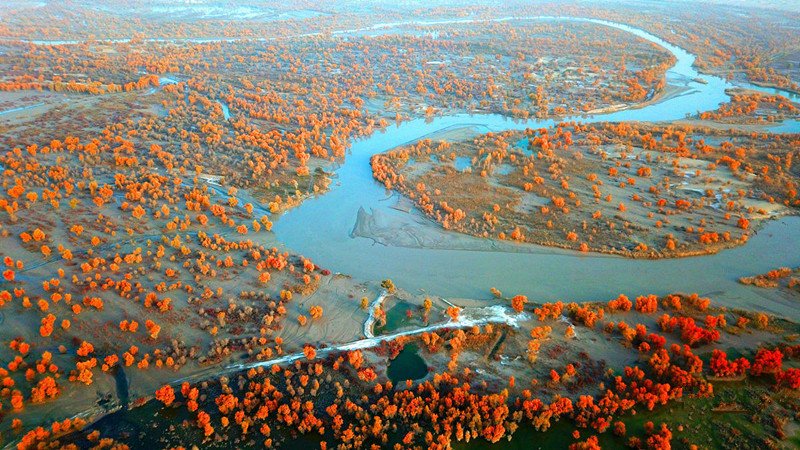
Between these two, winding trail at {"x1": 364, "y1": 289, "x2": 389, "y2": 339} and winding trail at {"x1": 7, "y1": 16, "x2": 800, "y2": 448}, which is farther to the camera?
winding trail at {"x1": 7, "y1": 16, "x2": 800, "y2": 448}

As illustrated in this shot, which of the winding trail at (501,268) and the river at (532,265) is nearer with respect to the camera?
the winding trail at (501,268)

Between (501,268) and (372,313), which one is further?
(501,268)

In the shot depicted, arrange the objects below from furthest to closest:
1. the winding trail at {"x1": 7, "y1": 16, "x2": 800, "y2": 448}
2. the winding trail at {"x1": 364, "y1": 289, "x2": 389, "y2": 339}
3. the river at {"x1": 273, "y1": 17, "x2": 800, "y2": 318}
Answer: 1. the river at {"x1": 273, "y1": 17, "x2": 800, "y2": 318}
2. the winding trail at {"x1": 7, "y1": 16, "x2": 800, "y2": 448}
3. the winding trail at {"x1": 364, "y1": 289, "x2": 389, "y2": 339}

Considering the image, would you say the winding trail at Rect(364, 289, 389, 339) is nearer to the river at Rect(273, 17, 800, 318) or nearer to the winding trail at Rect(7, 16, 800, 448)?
the winding trail at Rect(7, 16, 800, 448)

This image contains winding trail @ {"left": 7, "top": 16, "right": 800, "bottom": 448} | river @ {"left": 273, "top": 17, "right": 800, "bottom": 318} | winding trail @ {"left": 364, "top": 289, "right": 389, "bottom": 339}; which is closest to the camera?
winding trail @ {"left": 364, "top": 289, "right": 389, "bottom": 339}

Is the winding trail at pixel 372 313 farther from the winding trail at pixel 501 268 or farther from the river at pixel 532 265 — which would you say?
the river at pixel 532 265

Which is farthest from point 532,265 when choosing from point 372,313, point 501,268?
point 372,313

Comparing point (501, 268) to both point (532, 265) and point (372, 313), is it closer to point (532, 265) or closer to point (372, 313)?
point (532, 265)

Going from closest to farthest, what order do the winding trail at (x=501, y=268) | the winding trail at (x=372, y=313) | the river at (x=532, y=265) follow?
the winding trail at (x=372, y=313) < the winding trail at (x=501, y=268) < the river at (x=532, y=265)

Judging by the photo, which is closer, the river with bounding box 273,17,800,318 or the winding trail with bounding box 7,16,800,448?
the winding trail with bounding box 7,16,800,448

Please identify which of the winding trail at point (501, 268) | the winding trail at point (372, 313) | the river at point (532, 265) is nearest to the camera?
the winding trail at point (372, 313)

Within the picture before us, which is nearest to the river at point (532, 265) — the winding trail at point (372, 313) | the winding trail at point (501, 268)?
the winding trail at point (501, 268)

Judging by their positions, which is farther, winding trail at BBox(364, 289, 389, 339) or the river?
the river

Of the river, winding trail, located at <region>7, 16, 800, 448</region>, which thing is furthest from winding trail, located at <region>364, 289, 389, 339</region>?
the river
